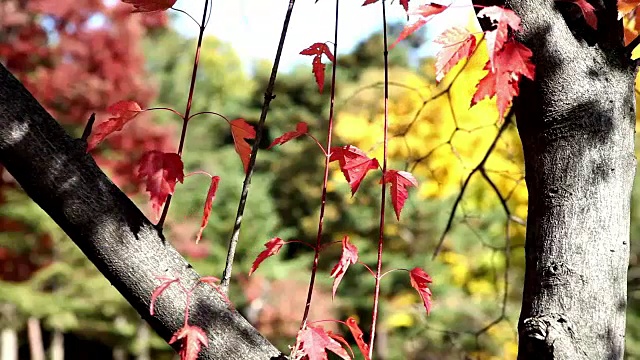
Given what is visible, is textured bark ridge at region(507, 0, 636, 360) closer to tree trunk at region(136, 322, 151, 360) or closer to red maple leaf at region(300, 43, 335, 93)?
red maple leaf at region(300, 43, 335, 93)

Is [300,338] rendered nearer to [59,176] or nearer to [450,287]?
[59,176]

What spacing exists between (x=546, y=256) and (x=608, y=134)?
141 millimetres

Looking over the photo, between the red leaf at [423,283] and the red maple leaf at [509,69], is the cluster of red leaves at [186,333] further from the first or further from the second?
the red maple leaf at [509,69]

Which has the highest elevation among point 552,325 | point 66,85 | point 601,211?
point 66,85

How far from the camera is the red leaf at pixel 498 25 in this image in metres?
0.65

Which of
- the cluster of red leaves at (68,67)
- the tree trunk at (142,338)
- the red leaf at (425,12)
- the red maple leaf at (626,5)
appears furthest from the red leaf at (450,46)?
the tree trunk at (142,338)

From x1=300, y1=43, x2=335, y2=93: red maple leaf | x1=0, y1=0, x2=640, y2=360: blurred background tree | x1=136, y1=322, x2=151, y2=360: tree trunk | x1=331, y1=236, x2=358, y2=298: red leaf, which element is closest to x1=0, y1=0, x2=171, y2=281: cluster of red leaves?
x1=0, y1=0, x2=640, y2=360: blurred background tree

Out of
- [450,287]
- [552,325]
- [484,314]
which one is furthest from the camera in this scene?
[450,287]

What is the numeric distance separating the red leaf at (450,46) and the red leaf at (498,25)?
0.07m

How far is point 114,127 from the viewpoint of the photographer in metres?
0.74

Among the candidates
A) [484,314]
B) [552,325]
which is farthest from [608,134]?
[484,314]

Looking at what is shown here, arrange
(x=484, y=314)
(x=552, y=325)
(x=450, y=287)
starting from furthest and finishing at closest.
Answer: (x=450, y=287) → (x=484, y=314) → (x=552, y=325)

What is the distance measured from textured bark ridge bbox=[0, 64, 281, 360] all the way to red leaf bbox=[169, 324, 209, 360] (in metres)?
0.02

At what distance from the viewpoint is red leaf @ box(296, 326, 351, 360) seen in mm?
685
